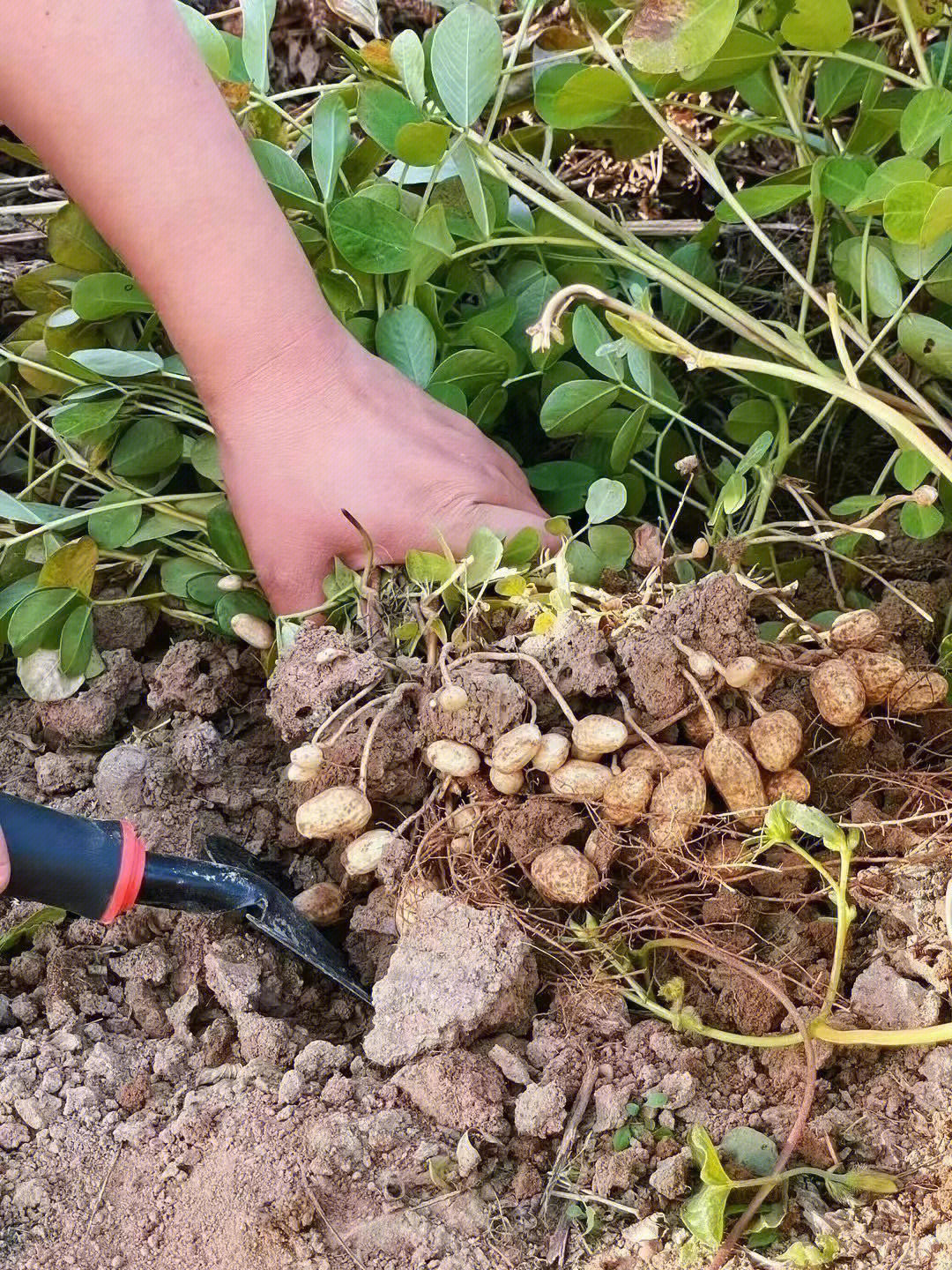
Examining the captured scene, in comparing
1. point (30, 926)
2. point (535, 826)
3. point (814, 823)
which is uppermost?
point (814, 823)

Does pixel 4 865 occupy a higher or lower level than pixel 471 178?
lower

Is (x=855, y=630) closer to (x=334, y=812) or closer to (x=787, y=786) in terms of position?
(x=787, y=786)

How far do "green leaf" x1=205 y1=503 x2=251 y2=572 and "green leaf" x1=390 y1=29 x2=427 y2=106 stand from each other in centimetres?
45

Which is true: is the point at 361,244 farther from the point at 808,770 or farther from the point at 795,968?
the point at 795,968

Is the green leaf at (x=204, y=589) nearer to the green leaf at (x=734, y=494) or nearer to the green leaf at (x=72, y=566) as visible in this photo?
the green leaf at (x=72, y=566)

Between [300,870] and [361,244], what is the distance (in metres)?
0.61

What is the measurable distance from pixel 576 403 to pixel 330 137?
1.20 feet

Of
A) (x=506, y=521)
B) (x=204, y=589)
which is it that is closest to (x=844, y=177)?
(x=506, y=521)

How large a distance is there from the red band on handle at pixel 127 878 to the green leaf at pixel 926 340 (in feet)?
2.64

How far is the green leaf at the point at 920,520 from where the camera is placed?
989mm

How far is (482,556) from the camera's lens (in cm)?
100

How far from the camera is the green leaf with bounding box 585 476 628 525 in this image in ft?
3.43

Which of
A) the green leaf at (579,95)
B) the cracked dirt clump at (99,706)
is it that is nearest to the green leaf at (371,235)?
the green leaf at (579,95)

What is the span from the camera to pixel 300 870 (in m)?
1.10
